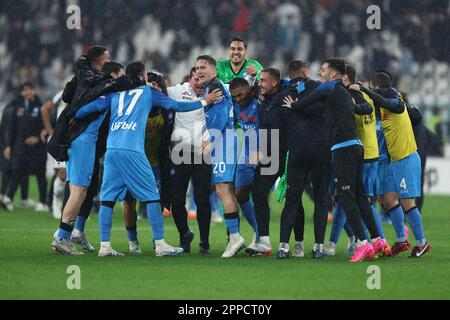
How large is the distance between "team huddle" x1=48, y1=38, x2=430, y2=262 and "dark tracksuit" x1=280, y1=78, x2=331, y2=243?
13 millimetres

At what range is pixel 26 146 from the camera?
18266 millimetres

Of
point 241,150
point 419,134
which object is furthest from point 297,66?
point 419,134

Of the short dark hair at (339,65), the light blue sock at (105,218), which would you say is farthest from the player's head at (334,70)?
the light blue sock at (105,218)

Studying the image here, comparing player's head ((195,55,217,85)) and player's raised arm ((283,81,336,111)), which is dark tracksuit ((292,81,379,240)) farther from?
player's head ((195,55,217,85))

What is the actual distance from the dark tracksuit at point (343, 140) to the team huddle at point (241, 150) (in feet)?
0.04

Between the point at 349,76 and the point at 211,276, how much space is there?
9.35 feet

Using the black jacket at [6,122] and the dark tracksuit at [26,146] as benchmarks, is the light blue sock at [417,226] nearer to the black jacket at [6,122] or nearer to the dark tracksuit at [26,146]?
the dark tracksuit at [26,146]

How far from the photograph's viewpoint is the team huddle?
34.6ft

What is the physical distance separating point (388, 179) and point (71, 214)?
3560mm

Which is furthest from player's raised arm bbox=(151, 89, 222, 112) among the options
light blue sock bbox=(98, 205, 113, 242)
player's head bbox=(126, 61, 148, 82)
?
light blue sock bbox=(98, 205, 113, 242)

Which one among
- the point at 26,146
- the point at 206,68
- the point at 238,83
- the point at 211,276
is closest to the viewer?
the point at 211,276

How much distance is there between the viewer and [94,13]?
25.4 meters

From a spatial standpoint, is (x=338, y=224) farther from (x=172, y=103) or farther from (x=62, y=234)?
(x=62, y=234)
